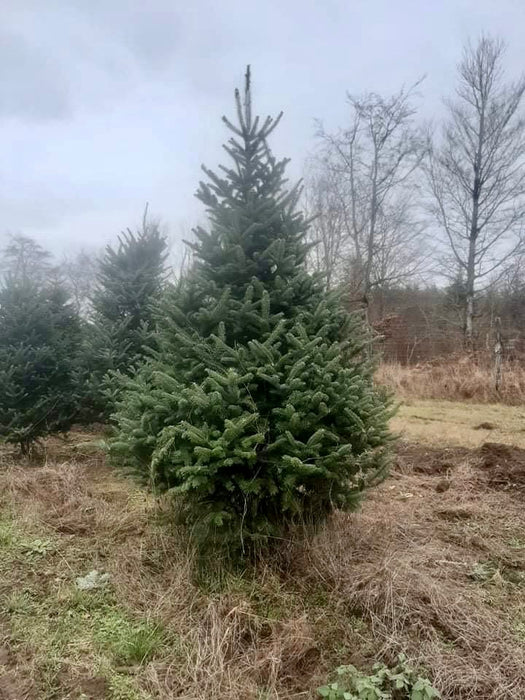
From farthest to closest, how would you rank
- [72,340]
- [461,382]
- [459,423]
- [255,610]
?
1. [461,382]
2. [459,423]
3. [72,340]
4. [255,610]

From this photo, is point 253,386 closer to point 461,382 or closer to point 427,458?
point 427,458

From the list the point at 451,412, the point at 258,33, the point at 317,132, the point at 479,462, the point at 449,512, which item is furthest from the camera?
the point at 317,132

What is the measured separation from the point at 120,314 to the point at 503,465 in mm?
5239

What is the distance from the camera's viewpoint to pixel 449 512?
12.5 feet

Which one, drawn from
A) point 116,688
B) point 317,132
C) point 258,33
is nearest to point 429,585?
point 116,688

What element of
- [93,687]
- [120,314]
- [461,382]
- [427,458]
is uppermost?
[120,314]

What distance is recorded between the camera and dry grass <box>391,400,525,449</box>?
6.83 meters

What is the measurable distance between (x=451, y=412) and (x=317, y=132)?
12258 millimetres

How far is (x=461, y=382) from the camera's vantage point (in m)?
11.1

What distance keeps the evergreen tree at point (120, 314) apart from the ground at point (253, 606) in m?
1.97

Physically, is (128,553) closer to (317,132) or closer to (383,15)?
(383,15)

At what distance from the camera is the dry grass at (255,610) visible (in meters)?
2.08

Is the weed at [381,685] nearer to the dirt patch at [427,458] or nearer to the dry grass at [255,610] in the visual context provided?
the dry grass at [255,610]

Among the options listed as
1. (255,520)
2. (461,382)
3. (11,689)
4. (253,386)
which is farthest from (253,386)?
(461,382)
